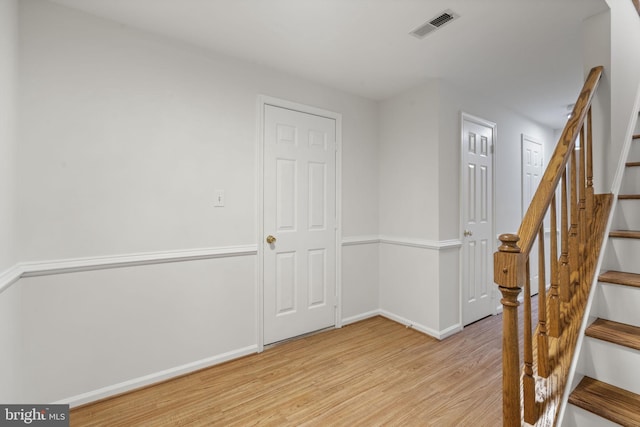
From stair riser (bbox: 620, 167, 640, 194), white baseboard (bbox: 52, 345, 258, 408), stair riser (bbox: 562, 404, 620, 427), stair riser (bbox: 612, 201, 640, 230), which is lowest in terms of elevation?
white baseboard (bbox: 52, 345, 258, 408)

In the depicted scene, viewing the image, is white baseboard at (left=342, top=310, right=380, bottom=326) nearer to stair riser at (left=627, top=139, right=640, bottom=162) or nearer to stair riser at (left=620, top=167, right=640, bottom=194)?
stair riser at (left=620, top=167, right=640, bottom=194)

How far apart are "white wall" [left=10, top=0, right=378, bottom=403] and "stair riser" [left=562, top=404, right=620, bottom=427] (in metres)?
2.06

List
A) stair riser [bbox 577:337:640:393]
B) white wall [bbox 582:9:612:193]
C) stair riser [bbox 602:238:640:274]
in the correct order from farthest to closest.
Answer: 1. white wall [bbox 582:9:612:193]
2. stair riser [bbox 602:238:640:274]
3. stair riser [bbox 577:337:640:393]

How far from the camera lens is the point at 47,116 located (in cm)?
175

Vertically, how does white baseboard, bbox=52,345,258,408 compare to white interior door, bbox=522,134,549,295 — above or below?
below

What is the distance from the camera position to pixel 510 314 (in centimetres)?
92

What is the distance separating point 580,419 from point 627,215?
123 centimetres

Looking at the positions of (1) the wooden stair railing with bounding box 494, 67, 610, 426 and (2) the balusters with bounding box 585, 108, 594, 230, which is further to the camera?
(2) the balusters with bounding box 585, 108, 594, 230

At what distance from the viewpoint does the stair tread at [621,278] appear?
4.30ft

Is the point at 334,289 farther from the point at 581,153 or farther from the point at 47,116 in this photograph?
the point at 47,116

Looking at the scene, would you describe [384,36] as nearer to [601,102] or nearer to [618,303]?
[601,102]

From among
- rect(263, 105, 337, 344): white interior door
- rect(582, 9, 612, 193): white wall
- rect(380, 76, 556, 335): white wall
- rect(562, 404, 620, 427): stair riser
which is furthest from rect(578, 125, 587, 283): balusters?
rect(263, 105, 337, 344): white interior door

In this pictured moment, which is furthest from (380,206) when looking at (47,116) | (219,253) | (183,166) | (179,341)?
(47,116)

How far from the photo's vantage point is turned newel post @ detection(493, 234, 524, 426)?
0.91 metres
